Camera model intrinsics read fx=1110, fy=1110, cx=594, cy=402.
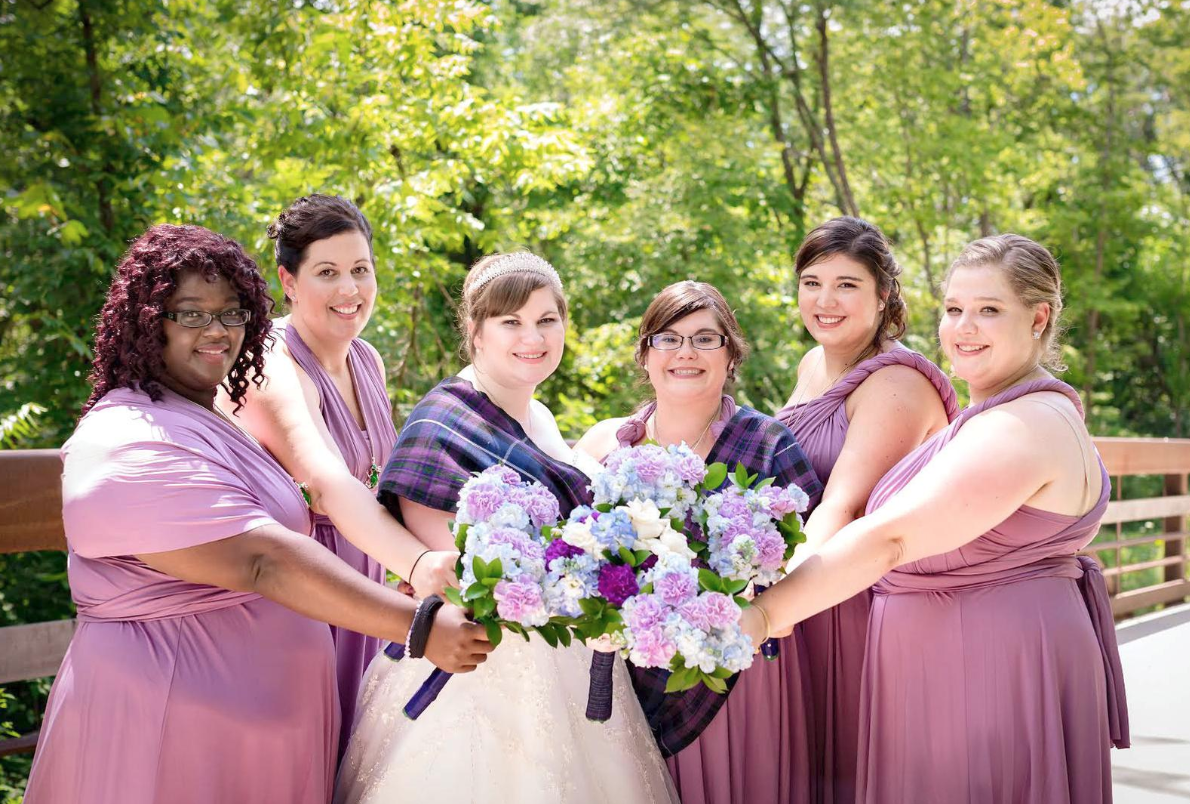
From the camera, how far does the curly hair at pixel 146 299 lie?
99.7 inches

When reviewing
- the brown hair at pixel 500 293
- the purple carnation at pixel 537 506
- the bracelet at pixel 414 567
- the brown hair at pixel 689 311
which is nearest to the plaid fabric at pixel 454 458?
the bracelet at pixel 414 567

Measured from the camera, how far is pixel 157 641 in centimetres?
246

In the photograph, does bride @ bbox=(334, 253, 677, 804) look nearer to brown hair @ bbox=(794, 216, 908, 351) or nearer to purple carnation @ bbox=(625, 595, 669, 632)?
purple carnation @ bbox=(625, 595, 669, 632)

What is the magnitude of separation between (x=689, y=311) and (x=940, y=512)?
950 mm

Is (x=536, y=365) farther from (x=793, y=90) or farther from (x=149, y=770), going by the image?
(x=793, y=90)

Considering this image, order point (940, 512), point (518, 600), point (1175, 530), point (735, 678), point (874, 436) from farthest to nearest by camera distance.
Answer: point (1175, 530) → point (874, 436) → point (735, 678) → point (940, 512) → point (518, 600)

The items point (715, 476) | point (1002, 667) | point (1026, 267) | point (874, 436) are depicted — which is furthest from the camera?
point (874, 436)

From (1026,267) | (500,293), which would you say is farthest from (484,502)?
(1026,267)

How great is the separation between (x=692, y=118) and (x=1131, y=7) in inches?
345

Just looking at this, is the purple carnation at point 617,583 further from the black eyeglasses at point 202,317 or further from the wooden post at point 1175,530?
the wooden post at point 1175,530

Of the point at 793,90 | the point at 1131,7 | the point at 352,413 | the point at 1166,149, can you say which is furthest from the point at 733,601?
the point at 1166,149

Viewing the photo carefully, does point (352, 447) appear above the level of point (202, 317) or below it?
below

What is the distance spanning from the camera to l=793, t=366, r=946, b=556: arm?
3117 mm

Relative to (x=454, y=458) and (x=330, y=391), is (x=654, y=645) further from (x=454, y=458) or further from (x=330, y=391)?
(x=330, y=391)
